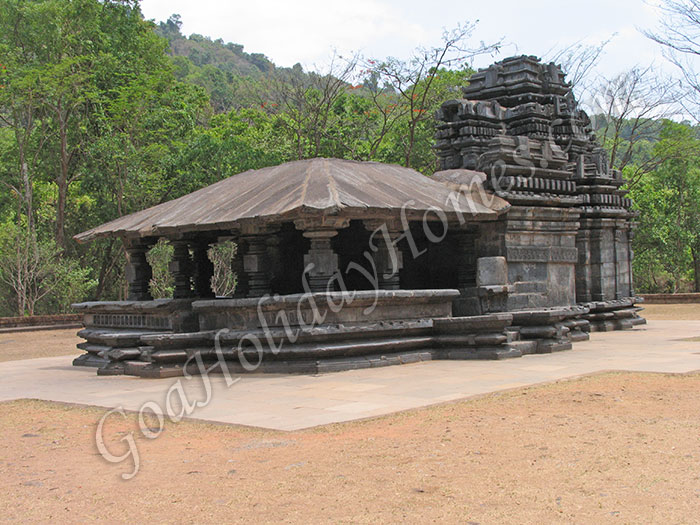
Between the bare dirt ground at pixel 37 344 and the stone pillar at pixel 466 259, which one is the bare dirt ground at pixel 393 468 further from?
the bare dirt ground at pixel 37 344

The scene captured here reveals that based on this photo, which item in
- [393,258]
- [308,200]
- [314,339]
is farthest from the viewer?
[393,258]

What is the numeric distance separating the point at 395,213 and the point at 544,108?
6.51m

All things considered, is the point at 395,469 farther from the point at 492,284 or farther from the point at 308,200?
the point at 492,284

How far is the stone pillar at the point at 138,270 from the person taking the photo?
41.8 feet

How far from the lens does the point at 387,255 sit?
11117 mm

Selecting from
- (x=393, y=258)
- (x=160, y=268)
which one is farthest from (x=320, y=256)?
(x=160, y=268)

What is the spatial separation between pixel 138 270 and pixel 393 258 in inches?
177

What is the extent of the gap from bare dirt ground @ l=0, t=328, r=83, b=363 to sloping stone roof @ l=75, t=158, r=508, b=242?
3.65 meters

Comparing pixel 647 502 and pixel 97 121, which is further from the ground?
pixel 97 121

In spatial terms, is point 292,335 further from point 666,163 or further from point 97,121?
point 666,163

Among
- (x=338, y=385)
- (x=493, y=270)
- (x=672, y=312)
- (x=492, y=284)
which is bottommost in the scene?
(x=672, y=312)

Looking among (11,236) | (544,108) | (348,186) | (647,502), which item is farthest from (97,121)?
(647,502)

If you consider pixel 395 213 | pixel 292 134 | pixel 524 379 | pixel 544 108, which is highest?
pixel 292 134

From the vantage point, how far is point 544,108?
1538 centimetres
